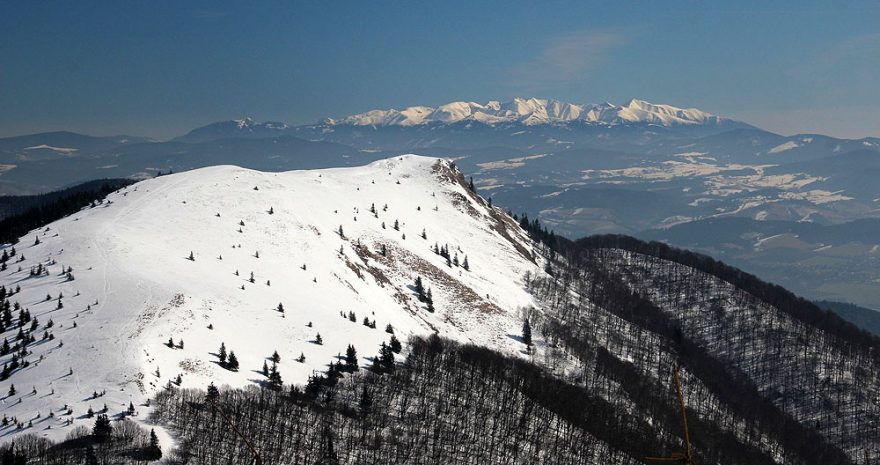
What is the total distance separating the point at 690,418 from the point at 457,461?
3519 inches

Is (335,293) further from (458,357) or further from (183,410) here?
(183,410)

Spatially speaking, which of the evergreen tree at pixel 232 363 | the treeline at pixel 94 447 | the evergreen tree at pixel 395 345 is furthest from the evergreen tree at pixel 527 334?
the treeline at pixel 94 447

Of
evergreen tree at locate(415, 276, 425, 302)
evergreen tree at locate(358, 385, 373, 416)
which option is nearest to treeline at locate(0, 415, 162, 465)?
evergreen tree at locate(358, 385, 373, 416)

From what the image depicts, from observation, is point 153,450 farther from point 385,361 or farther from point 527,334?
point 527,334

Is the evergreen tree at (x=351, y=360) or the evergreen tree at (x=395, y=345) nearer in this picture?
the evergreen tree at (x=351, y=360)

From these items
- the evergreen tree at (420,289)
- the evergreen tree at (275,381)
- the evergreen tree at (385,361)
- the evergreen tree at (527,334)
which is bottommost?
the evergreen tree at (527,334)

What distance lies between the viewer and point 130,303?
125 m

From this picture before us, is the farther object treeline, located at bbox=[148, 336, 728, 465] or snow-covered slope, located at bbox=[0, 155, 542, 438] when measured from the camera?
snow-covered slope, located at bbox=[0, 155, 542, 438]

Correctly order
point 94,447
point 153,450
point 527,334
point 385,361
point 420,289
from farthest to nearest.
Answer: point 420,289 → point 527,334 → point 385,361 → point 153,450 → point 94,447

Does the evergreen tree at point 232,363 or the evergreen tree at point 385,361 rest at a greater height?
the evergreen tree at point 232,363

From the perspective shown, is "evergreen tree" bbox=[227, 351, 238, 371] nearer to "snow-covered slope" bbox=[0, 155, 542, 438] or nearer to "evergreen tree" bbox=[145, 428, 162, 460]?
"snow-covered slope" bbox=[0, 155, 542, 438]

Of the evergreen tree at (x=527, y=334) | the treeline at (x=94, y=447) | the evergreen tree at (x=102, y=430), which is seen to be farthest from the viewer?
the evergreen tree at (x=527, y=334)

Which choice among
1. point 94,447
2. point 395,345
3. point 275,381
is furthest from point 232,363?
point 395,345

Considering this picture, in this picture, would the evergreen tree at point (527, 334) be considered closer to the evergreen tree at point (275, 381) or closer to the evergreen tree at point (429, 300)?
the evergreen tree at point (429, 300)
